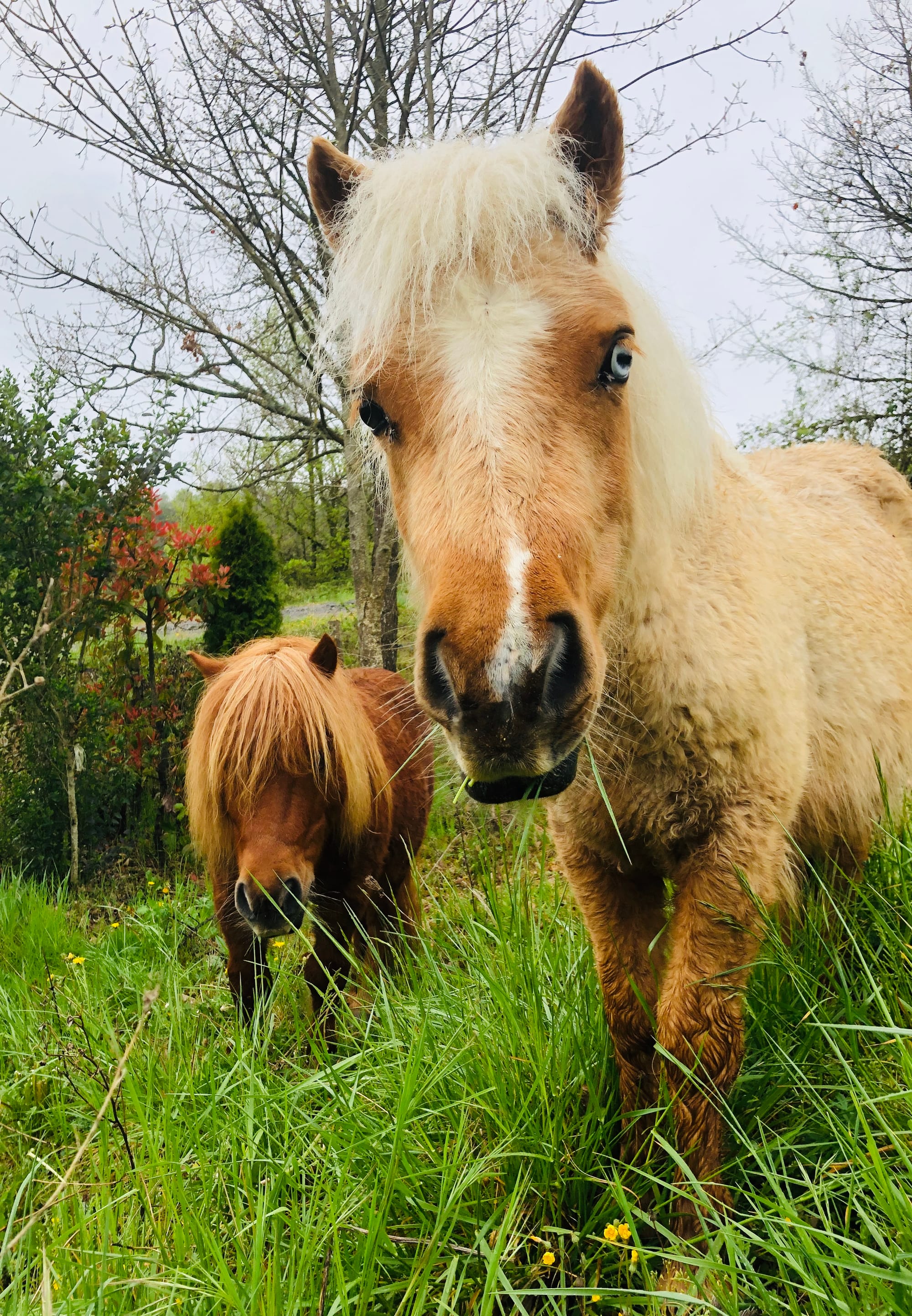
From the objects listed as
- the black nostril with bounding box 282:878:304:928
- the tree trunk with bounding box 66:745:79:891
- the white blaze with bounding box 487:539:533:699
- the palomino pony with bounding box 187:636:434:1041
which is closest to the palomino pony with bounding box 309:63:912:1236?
the white blaze with bounding box 487:539:533:699

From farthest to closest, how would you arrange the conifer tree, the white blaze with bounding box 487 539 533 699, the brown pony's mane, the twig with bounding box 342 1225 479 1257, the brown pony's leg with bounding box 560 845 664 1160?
the conifer tree, the brown pony's mane, the brown pony's leg with bounding box 560 845 664 1160, the twig with bounding box 342 1225 479 1257, the white blaze with bounding box 487 539 533 699

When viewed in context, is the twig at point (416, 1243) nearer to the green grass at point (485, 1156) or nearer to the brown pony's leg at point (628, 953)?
the green grass at point (485, 1156)

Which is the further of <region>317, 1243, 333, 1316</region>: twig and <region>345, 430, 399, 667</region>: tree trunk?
<region>345, 430, 399, 667</region>: tree trunk

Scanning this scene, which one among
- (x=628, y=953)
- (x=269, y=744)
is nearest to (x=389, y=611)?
(x=269, y=744)

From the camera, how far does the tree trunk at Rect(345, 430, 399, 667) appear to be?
22.3 feet

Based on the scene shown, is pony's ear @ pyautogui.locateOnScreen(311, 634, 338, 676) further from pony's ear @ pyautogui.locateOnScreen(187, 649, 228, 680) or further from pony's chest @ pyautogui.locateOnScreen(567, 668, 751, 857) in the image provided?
pony's chest @ pyautogui.locateOnScreen(567, 668, 751, 857)

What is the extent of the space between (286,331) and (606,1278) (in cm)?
775

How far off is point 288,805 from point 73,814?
381 centimetres

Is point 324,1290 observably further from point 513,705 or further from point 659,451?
point 659,451

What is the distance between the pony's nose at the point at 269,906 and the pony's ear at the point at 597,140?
7.97ft

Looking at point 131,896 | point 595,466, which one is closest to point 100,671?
point 131,896

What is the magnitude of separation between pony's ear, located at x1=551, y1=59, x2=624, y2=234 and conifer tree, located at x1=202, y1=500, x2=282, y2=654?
21.3 ft

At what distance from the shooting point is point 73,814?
242 inches

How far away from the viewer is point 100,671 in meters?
7.07
